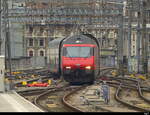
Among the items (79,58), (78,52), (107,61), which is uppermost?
(78,52)

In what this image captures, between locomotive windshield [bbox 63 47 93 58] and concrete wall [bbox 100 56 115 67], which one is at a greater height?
locomotive windshield [bbox 63 47 93 58]

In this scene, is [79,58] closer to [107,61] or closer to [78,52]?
[78,52]

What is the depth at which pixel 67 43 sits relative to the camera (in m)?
27.6

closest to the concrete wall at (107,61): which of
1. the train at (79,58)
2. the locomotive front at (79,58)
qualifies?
the train at (79,58)

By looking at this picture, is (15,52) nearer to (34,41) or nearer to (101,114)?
(34,41)

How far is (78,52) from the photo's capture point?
2730 centimetres

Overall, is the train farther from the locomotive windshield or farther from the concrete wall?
the concrete wall

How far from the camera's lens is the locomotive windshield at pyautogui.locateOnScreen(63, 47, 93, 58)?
88.9 ft

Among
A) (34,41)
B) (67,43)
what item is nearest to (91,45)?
(67,43)

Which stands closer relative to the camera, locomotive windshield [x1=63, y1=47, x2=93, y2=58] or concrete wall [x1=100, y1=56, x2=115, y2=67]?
locomotive windshield [x1=63, y1=47, x2=93, y2=58]

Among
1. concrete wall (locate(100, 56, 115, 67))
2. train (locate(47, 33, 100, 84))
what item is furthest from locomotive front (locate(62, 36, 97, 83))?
concrete wall (locate(100, 56, 115, 67))

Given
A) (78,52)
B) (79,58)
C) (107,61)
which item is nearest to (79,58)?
(79,58)

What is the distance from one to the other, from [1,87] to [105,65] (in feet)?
161

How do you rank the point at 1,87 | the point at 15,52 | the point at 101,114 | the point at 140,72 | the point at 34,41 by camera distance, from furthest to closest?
the point at 34,41 → the point at 15,52 → the point at 140,72 → the point at 1,87 → the point at 101,114
